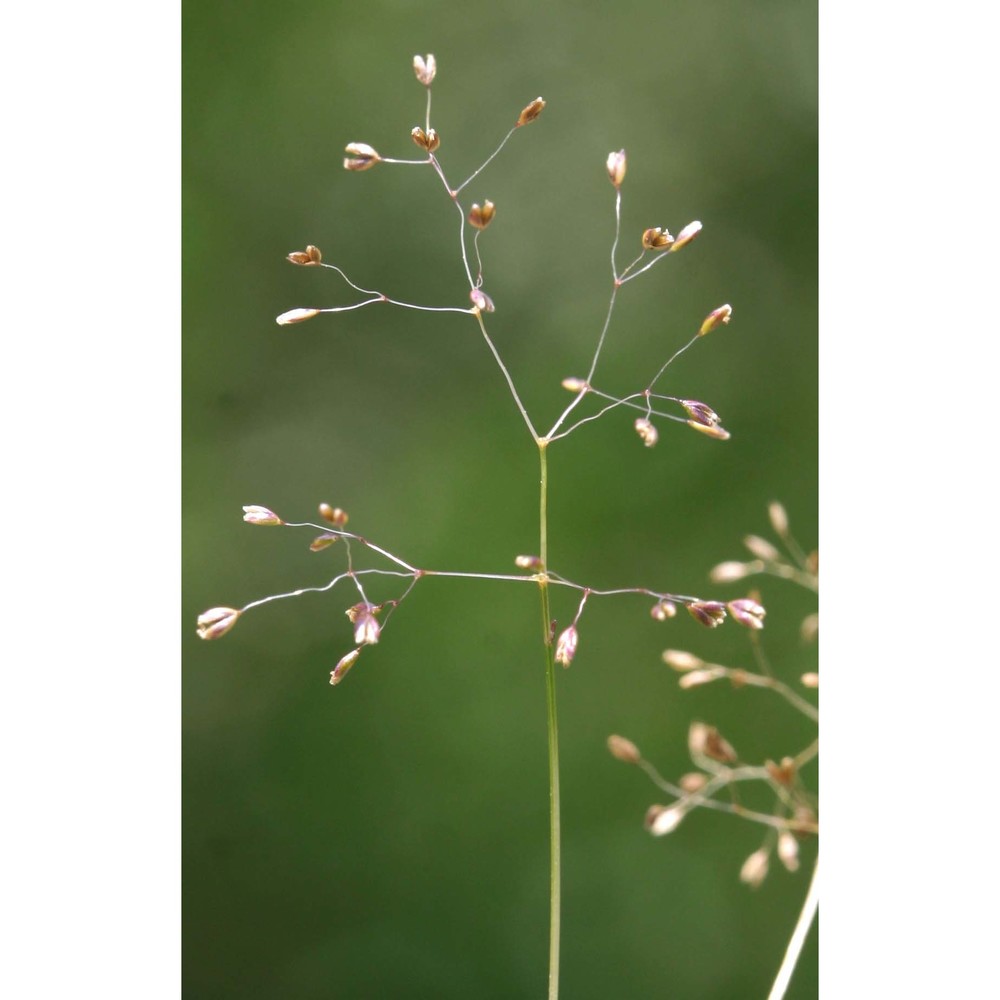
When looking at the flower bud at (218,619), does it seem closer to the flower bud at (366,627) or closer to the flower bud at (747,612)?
the flower bud at (366,627)

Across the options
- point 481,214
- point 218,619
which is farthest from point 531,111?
point 218,619

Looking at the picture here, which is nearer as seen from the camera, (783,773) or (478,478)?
(783,773)

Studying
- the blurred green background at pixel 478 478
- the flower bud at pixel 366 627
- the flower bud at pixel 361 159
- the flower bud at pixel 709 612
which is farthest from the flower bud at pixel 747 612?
the blurred green background at pixel 478 478

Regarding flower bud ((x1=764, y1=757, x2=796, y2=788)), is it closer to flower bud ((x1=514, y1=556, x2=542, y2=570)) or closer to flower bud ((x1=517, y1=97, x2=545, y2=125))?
flower bud ((x1=514, y1=556, x2=542, y2=570))

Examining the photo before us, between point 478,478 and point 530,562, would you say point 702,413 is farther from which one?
point 478,478
